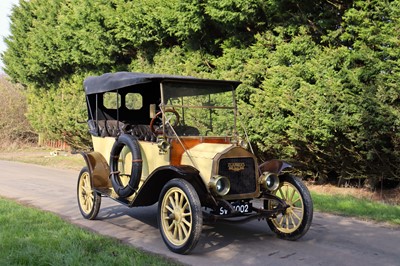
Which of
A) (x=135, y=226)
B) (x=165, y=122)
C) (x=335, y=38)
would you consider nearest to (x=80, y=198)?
(x=135, y=226)

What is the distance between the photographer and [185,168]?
573 cm

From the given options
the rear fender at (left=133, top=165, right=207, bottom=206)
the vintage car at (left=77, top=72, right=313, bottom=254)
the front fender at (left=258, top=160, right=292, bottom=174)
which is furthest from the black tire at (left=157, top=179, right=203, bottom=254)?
the front fender at (left=258, top=160, right=292, bottom=174)

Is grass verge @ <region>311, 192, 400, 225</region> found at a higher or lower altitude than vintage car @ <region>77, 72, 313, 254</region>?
lower

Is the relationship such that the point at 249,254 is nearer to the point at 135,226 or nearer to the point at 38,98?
the point at 135,226

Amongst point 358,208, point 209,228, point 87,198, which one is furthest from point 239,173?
point 358,208

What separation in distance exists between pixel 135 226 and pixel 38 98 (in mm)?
Answer: 20640

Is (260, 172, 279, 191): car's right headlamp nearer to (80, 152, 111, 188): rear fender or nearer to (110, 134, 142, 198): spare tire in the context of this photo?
(110, 134, 142, 198): spare tire

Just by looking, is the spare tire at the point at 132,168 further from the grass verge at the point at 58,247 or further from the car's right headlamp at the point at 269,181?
the car's right headlamp at the point at 269,181

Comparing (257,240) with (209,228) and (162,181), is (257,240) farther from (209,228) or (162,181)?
(162,181)

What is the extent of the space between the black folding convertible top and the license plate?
1.98 metres

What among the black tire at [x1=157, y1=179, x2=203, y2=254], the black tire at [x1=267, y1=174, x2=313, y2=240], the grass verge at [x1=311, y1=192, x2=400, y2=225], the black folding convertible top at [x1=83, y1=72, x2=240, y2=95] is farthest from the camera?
the grass verge at [x1=311, y1=192, x2=400, y2=225]

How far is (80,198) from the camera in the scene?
804 centimetres

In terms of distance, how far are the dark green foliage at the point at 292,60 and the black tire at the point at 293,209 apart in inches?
128

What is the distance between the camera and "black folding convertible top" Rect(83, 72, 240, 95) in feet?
21.3
